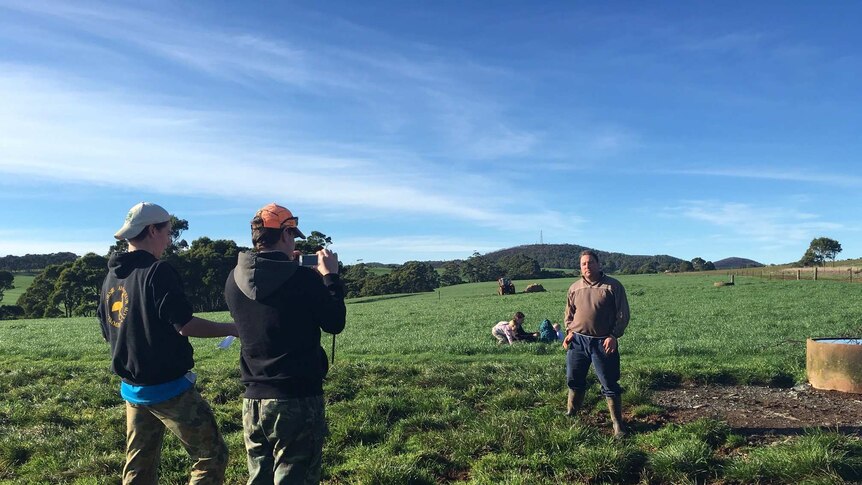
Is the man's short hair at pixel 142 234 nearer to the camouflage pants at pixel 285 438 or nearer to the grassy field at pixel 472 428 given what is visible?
the camouflage pants at pixel 285 438

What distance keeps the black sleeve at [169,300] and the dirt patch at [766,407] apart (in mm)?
5812

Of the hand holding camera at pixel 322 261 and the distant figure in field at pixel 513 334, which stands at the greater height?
the hand holding camera at pixel 322 261

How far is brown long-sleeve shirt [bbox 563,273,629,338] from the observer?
720 cm

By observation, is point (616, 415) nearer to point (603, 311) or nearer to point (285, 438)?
point (603, 311)

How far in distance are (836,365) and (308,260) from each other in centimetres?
782

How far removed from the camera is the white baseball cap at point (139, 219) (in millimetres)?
4281

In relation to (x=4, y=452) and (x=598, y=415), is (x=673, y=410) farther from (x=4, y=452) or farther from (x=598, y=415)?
(x=4, y=452)

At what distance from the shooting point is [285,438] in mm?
3783

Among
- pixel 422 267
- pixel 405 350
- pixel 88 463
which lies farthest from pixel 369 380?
pixel 422 267

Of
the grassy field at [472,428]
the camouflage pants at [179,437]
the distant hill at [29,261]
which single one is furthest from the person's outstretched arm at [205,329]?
the distant hill at [29,261]

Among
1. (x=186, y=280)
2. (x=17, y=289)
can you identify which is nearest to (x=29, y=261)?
(x=17, y=289)

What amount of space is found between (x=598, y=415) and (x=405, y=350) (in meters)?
9.03

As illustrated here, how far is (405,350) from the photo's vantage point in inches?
637

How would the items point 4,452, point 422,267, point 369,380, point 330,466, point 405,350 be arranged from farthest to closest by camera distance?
point 422,267 → point 405,350 → point 369,380 → point 4,452 → point 330,466
